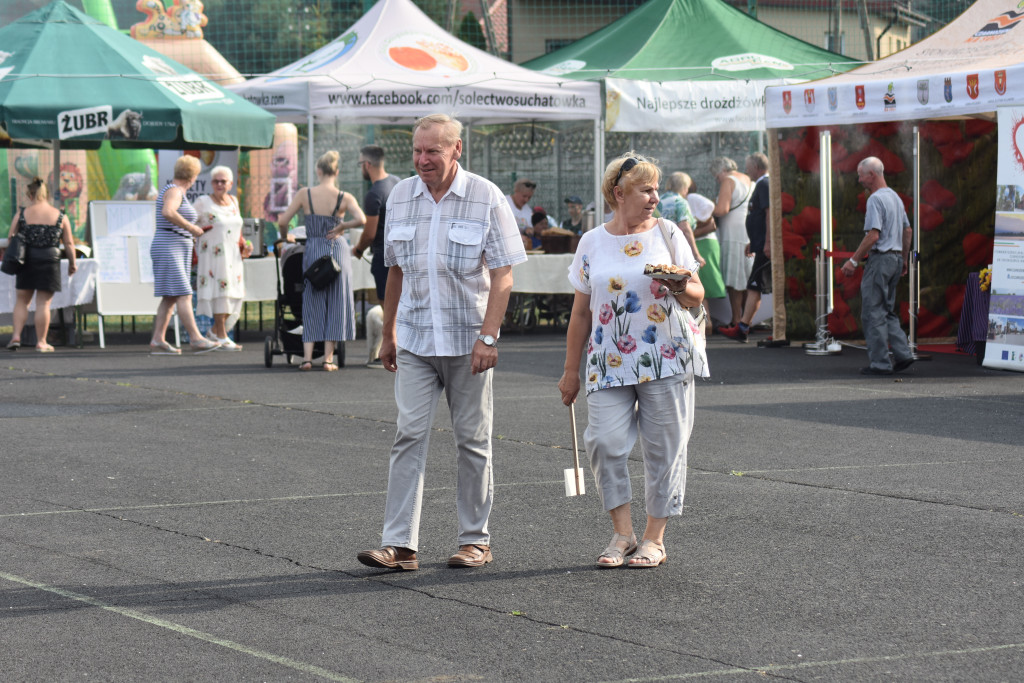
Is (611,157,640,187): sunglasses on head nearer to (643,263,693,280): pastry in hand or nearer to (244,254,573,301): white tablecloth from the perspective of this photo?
(643,263,693,280): pastry in hand

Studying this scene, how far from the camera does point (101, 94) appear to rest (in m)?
15.3

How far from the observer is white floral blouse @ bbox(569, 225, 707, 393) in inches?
221

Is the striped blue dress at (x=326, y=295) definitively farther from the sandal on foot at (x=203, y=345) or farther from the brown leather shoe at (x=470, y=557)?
the brown leather shoe at (x=470, y=557)

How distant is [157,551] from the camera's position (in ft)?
19.5

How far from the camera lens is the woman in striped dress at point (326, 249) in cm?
1231

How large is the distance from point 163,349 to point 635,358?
412 inches

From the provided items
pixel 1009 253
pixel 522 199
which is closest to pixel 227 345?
pixel 522 199

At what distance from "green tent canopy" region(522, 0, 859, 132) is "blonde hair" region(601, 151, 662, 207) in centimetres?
Result: 1154

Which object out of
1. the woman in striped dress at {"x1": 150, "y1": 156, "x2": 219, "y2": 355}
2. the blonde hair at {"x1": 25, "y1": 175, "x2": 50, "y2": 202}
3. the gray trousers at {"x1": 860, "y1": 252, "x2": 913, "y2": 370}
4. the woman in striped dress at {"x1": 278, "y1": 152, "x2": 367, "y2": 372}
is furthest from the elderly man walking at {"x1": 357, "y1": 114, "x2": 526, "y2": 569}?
the blonde hair at {"x1": 25, "y1": 175, "x2": 50, "y2": 202}

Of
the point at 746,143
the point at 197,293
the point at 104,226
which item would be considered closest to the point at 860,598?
the point at 197,293

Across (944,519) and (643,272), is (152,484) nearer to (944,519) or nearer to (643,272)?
(643,272)

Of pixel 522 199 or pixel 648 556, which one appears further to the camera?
pixel 522 199

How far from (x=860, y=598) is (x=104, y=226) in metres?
12.5

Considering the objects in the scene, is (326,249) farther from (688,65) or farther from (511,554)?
(688,65)
